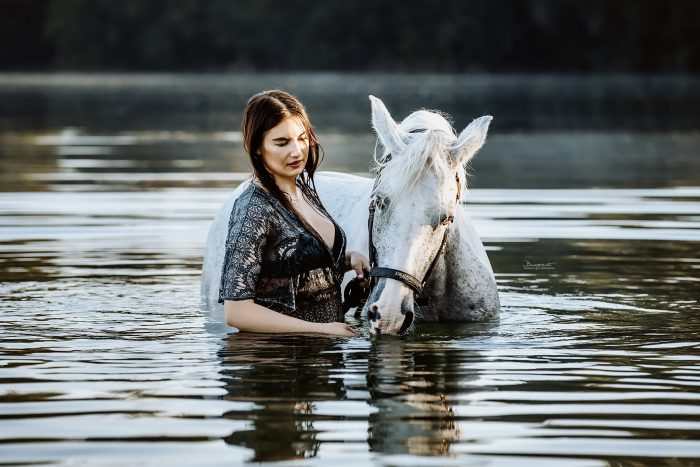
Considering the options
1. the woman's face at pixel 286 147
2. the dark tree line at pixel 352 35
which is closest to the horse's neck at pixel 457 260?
the woman's face at pixel 286 147

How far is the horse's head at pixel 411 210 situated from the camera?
6688 millimetres

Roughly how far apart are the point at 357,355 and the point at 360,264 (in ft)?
1.43

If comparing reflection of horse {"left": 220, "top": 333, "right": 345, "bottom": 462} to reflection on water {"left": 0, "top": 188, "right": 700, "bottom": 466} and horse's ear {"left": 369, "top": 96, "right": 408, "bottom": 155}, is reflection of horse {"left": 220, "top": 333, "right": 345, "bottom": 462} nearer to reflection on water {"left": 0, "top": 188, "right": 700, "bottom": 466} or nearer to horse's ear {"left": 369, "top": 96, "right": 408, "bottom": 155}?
reflection on water {"left": 0, "top": 188, "right": 700, "bottom": 466}

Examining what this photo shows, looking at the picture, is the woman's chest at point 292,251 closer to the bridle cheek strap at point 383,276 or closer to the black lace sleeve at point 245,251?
the black lace sleeve at point 245,251

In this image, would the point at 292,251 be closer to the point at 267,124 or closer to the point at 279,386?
the point at 267,124

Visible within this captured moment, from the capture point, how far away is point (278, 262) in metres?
7.16

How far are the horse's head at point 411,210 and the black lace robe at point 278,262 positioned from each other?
0.44 metres

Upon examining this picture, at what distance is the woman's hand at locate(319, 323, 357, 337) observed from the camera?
7176 mm

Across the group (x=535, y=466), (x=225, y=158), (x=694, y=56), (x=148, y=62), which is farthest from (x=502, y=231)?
(x=148, y=62)

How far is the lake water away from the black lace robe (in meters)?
0.23

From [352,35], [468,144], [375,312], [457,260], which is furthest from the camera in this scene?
[352,35]

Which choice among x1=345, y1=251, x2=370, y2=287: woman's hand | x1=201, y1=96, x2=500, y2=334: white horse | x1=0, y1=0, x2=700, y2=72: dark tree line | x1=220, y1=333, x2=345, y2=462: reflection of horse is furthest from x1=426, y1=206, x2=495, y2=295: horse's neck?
x1=0, y1=0, x2=700, y2=72: dark tree line

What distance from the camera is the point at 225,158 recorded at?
73.7 ft

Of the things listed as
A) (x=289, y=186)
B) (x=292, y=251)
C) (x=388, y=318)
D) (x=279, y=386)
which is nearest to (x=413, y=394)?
(x=388, y=318)
